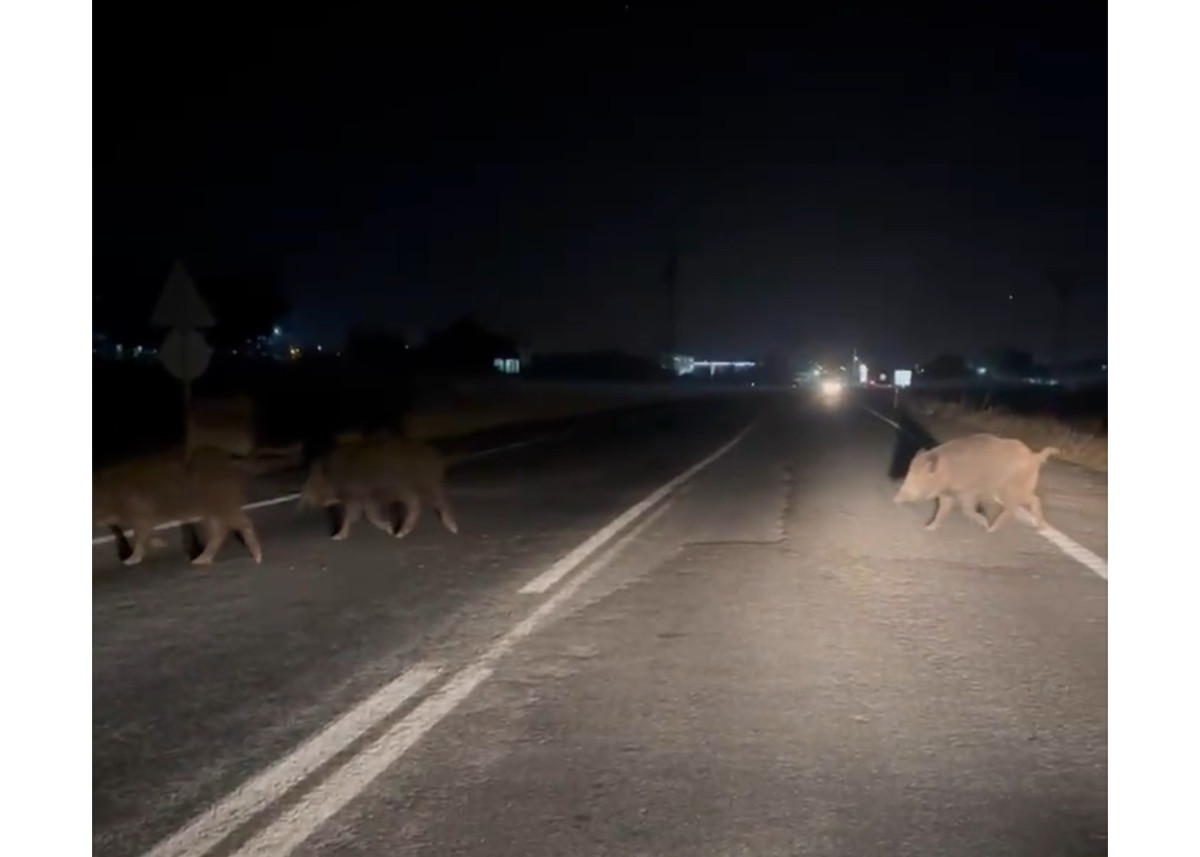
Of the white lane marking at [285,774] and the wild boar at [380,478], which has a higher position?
the wild boar at [380,478]

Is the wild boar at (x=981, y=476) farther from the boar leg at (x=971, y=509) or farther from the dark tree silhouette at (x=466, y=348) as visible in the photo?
the dark tree silhouette at (x=466, y=348)

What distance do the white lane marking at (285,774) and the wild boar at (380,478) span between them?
643 centimetres

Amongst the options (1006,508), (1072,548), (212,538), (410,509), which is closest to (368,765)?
(212,538)

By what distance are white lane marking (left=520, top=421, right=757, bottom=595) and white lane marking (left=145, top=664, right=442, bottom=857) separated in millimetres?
3392

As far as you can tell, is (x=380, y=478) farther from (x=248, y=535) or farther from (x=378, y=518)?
(x=248, y=535)

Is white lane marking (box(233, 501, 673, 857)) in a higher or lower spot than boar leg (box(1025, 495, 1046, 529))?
lower

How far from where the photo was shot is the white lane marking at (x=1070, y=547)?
12.6m

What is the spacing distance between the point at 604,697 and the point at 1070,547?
8163mm

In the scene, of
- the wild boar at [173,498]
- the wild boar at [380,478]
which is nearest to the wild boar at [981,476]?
the wild boar at [380,478]

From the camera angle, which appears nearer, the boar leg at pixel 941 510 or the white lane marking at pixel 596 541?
the white lane marking at pixel 596 541

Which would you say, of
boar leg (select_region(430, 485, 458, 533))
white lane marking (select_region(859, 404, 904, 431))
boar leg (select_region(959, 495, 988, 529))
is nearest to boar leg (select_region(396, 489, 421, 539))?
boar leg (select_region(430, 485, 458, 533))

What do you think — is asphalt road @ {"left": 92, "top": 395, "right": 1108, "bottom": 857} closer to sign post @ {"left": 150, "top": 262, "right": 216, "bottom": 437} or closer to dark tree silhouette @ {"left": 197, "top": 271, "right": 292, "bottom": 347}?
sign post @ {"left": 150, "top": 262, "right": 216, "bottom": 437}

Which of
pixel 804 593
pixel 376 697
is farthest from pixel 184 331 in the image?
pixel 376 697

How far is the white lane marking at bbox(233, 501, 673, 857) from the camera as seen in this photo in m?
5.33
